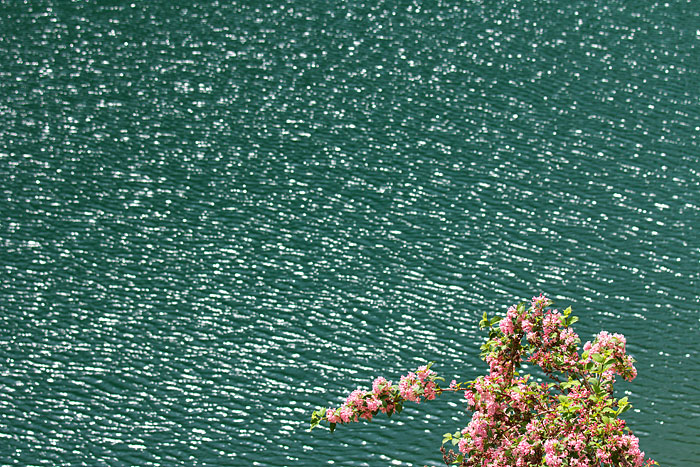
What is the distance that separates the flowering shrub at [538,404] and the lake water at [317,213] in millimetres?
5795

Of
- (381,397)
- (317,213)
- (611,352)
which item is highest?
(317,213)

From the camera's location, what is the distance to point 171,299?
2095cm

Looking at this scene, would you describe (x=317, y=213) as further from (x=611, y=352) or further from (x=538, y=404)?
(x=611, y=352)

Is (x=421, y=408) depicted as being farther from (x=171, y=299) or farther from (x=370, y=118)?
(x=370, y=118)

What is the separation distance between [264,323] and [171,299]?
2450mm

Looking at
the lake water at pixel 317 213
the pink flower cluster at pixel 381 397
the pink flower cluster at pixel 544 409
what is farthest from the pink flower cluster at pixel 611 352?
the lake water at pixel 317 213

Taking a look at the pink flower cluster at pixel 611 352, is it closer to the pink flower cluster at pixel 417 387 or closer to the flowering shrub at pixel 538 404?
the flowering shrub at pixel 538 404

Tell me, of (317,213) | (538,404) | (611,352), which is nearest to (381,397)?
(538,404)

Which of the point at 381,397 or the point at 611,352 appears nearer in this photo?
the point at 611,352

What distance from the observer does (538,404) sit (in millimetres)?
10492

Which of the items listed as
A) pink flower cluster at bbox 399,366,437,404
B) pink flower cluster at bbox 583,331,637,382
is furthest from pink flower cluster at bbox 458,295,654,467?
pink flower cluster at bbox 399,366,437,404

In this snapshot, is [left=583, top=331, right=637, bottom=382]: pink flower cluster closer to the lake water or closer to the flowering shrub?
the flowering shrub

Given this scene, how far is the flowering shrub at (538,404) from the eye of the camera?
9430 mm

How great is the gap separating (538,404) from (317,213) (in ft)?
48.1
